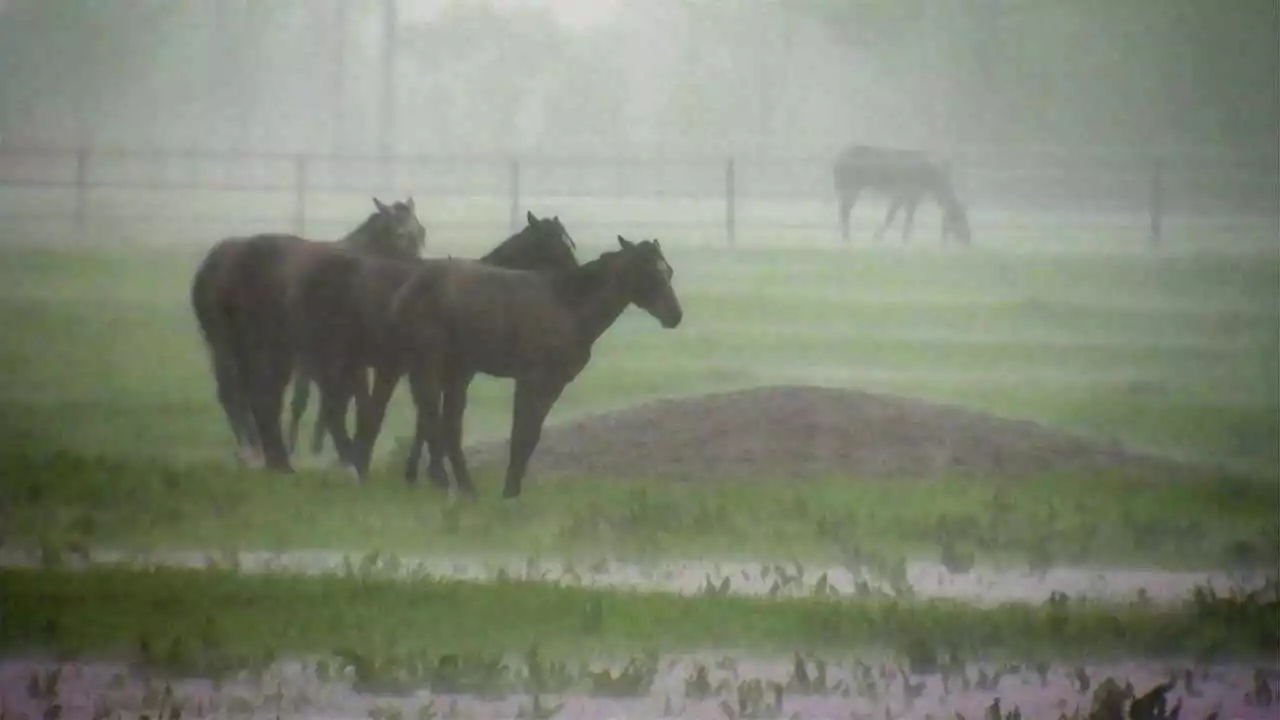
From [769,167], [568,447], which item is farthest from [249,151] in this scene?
[769,167]

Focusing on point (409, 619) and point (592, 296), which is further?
point (592, 296)

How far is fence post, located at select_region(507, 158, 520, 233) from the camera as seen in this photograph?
2582mm

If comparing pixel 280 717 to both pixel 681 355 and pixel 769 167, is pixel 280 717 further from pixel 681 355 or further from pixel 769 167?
pixel 769 167

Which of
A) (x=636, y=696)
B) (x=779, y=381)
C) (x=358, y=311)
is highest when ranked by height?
(x=358, y=311)

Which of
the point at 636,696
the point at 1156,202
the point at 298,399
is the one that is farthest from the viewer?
the point at 1156,202

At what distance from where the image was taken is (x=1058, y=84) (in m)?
2.70

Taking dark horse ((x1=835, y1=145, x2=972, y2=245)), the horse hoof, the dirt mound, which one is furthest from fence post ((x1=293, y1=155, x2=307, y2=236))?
dark horse ((x1=835, y1=145, x2=972, y2=245))

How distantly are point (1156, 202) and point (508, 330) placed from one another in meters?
1.34

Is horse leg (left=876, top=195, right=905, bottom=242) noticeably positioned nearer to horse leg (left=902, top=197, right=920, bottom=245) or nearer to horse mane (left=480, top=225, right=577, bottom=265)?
horse leg (left=902, top=197, right=920, bottom=245)

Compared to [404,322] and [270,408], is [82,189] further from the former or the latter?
[404,322]

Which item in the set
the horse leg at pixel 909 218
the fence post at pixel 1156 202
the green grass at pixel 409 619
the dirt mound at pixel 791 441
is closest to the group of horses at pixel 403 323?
the dirt mound at pixel 791 441

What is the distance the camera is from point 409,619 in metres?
2.46

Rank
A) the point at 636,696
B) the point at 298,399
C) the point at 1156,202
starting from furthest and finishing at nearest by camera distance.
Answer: the point at 1156,202
the point at 298,399
the point at 636,696

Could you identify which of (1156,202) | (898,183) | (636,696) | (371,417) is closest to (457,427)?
(371,417)
